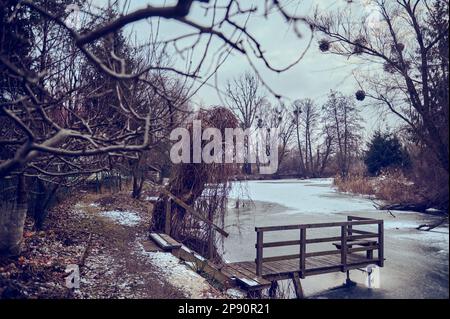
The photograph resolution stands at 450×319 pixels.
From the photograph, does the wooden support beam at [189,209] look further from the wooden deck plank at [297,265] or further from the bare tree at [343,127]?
the bare tree at [343,127]

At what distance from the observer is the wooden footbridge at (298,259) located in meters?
5.52

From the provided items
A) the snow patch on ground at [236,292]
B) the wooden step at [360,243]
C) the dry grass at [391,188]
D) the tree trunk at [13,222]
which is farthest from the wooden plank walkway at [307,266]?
the tree trunk at [13,222]

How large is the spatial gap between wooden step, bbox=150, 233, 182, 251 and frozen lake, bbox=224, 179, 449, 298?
130 cm

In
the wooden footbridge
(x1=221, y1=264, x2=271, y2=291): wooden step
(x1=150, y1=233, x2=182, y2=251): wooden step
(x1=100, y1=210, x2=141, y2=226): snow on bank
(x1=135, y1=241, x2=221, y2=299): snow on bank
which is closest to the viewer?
(x1=135, y1=241, x2=221, y2=299): snow on bank

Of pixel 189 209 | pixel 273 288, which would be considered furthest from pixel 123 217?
pixel 273 288

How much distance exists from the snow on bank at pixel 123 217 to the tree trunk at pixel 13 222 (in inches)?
164

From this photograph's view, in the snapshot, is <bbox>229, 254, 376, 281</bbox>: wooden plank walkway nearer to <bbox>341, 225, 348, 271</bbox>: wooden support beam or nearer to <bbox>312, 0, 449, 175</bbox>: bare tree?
<bbox>341, 225, 348, 271</bbox>: wooden support beam

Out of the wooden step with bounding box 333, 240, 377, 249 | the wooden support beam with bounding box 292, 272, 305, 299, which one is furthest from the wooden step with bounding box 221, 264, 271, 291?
the wooden step with bounding box 333, 240, 377, 249

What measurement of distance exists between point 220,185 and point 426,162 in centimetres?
507

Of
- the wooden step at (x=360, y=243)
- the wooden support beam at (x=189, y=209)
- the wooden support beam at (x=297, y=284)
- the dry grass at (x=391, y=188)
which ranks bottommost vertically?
the wooden support beam at (x=297, y=284)

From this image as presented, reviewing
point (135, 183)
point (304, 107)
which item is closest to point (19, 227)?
point (304, 107)

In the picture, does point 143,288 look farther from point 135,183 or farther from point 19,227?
point 135,183

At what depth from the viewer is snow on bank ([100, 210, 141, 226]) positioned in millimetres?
9136

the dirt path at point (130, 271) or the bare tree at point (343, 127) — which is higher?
the bare tree at point (343, 127)
